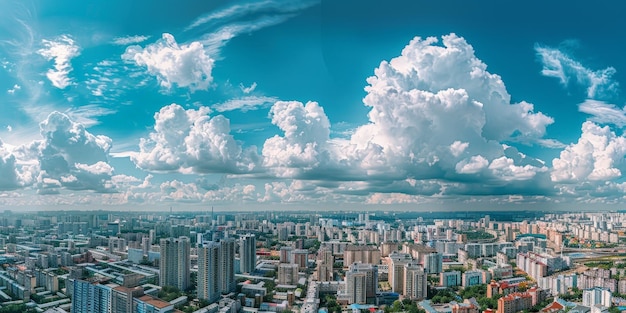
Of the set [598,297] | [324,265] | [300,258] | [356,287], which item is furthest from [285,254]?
[598,297]

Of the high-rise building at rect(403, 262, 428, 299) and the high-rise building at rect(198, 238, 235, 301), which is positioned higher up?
the high-rise building at rect(198, 238, 235, 301)

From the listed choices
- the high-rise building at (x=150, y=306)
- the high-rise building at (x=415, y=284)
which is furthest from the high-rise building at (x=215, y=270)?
the high-rise building at (x=415, y=284)

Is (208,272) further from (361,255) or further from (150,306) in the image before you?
(361,255)

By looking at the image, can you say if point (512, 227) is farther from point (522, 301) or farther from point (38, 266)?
point (38, 266)

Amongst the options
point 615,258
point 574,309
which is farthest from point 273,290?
point 615,258

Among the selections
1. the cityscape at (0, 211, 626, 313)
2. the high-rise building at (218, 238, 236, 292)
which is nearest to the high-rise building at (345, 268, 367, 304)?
the cityscape at (0, 211, 626, 313)

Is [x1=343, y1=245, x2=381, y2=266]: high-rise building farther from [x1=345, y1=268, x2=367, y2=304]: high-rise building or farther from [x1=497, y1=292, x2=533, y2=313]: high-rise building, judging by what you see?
[x1=497, y1=292, x2=533, y2=313]: high-rise building
